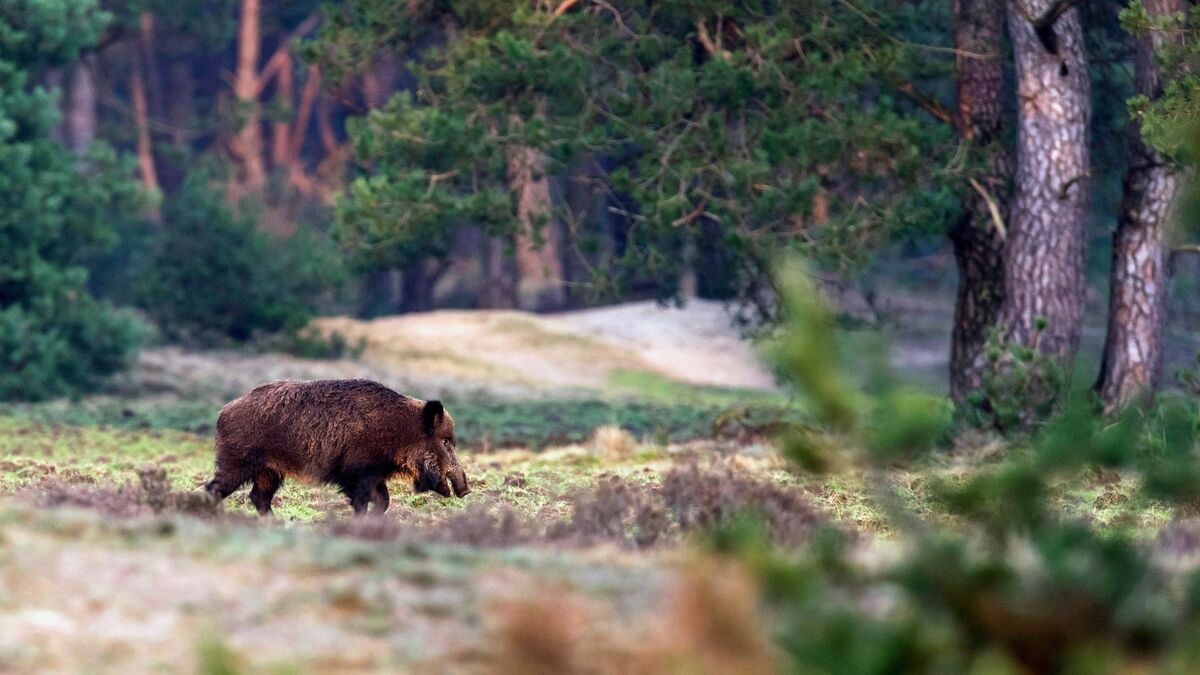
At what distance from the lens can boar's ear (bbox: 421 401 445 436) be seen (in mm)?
11969

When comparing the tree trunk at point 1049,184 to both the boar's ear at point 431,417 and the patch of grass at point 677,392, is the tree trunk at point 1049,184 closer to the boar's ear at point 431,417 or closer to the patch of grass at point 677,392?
the boar's ear at point 431,417

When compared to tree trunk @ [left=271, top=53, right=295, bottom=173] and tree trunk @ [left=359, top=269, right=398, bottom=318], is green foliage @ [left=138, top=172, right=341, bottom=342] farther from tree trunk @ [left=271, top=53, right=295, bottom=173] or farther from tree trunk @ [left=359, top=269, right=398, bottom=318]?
tree trunk @ [left=271, top=53, right=295, bottom=173]

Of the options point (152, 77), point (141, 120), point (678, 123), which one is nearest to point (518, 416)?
point (678, 123)

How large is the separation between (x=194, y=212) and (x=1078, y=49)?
18.7 m

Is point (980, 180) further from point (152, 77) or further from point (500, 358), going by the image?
point (152, 77)

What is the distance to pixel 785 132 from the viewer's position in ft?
62.8

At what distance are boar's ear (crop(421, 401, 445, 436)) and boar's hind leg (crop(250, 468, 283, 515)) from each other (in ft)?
3.55

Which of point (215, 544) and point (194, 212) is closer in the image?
point (215, 544)

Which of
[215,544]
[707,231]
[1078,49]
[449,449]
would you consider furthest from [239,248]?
[215,544]

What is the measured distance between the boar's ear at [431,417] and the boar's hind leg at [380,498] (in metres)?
0.49

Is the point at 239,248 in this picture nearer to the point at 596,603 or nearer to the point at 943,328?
the point at 943,328

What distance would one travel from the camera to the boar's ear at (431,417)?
471 inches

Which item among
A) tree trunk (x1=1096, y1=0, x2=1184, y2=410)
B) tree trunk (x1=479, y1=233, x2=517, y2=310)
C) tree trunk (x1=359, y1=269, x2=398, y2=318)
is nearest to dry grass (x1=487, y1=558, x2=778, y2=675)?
tree trunk (x1=1096, y1=0, x2=1184, y2=410)

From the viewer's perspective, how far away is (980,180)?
1927 centimetres
